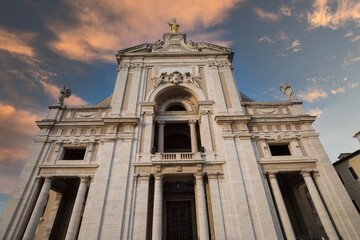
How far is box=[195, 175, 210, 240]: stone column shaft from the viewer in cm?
1286

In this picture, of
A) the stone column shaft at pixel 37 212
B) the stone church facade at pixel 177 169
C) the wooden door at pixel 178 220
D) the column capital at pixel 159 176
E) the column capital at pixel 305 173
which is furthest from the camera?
the wooden door at pixel 178 220

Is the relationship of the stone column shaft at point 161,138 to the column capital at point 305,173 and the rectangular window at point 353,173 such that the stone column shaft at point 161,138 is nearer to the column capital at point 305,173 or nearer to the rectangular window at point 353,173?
the column capital at point 305,173

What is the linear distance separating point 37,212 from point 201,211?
11893mm

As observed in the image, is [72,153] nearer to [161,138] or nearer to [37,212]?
Answer: [37,212]

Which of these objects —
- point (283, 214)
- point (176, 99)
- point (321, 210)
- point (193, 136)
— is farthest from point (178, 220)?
point (176, 99)

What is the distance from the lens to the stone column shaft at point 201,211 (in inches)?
506

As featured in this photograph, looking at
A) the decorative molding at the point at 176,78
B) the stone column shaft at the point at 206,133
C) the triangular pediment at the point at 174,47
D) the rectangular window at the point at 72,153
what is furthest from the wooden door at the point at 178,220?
the triangular pediment at the point at 174,47

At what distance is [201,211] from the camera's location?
1362 centimetres

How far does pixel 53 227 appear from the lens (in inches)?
674

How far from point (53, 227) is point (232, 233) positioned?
622 inches

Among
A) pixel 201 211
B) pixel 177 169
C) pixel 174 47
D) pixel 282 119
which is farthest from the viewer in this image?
pixel 174 47

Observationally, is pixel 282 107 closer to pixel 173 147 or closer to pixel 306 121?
pixel 306 121

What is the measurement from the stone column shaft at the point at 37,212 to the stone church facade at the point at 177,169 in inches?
2.7

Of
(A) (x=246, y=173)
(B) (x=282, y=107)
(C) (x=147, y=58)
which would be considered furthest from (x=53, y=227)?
(B) (x=282, y=107)
